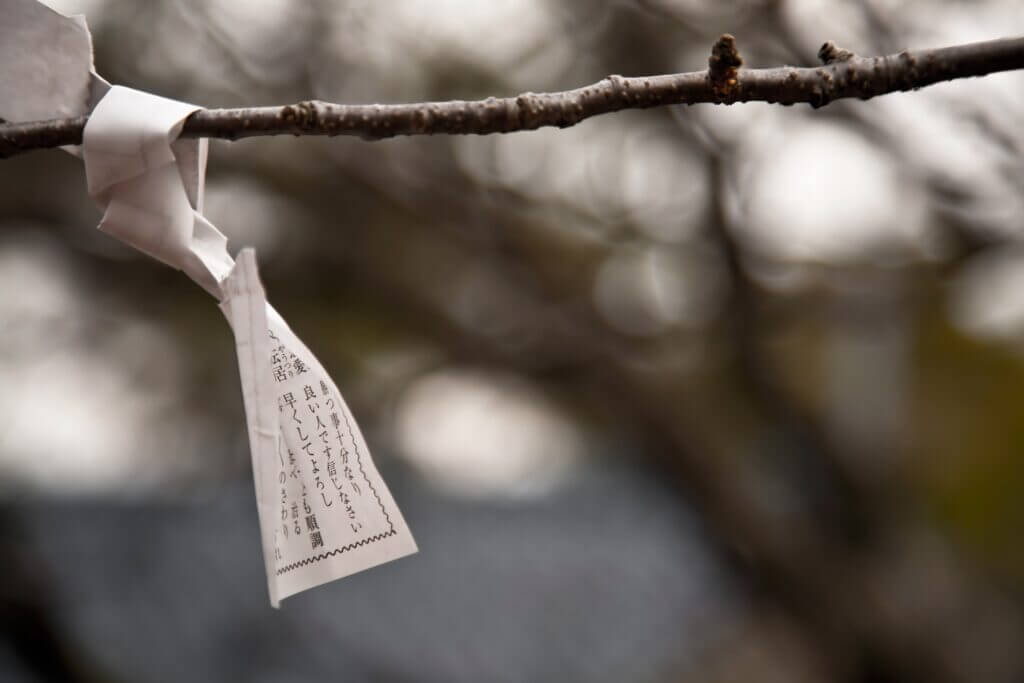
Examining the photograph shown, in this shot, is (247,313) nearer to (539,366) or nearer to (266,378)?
(266,378)

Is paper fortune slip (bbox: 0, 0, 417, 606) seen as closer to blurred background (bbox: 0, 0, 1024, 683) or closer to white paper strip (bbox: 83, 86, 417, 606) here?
white paper strip (bbox: 83, 86, 417, 606)

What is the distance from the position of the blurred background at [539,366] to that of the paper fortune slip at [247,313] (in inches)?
61.9

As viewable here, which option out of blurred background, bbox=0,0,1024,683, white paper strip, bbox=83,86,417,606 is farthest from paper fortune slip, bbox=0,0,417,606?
blurred background, bbox=0,0,1024,683

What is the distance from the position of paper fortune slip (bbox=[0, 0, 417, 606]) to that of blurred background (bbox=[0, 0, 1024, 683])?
61.9 inches

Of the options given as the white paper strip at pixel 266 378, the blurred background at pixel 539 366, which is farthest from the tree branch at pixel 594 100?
the blurred background at pixel 539 366

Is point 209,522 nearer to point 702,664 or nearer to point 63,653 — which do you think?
point 63,653

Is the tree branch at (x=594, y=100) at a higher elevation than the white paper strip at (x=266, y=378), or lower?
higher

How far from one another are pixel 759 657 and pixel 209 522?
1.71 meters

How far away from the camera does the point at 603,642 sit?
2.55 metres

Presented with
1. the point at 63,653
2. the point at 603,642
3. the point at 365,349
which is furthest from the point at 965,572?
the point at 63,653

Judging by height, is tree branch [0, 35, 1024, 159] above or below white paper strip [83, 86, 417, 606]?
above

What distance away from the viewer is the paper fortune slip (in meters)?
0.36

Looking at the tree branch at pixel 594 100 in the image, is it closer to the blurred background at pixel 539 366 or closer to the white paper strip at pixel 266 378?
the white paper strip at pixel 266 378

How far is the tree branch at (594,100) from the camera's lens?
1.18 feet
